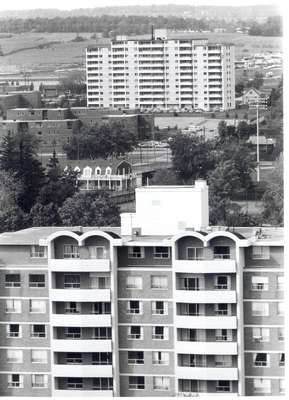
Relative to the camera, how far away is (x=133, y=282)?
25.3 feet

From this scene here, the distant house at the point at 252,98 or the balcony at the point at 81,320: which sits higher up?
the distant house at the point at 252,98

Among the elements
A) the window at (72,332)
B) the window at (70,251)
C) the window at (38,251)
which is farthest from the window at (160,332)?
the window at (38,251)

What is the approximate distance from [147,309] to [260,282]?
0.47m

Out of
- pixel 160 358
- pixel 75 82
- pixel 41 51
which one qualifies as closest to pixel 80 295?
pixel 160 358

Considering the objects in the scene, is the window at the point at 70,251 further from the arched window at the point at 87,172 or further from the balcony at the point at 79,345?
the arched window at the point at 87,172

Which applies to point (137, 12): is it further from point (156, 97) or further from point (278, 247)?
point (278, 247)

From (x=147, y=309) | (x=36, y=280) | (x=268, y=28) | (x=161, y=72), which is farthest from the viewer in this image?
(x=161, y=72)

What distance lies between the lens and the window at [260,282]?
7676 millimetres

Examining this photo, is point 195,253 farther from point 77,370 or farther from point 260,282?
point 77,370

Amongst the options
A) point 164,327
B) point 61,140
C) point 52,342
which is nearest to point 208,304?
point 164,327

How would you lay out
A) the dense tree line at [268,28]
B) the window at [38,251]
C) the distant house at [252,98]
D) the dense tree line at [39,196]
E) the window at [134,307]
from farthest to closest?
1. the dense tree line at [39,196]
2. the distant house at [252,98]
3. the dense tree line at [268,28]
4. the window at [38,251]
5. the window at [134,307]

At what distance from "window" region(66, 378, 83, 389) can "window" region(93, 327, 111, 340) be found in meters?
0.19

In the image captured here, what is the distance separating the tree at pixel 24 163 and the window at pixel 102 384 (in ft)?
3.10

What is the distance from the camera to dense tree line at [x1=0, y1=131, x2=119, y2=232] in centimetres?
833
